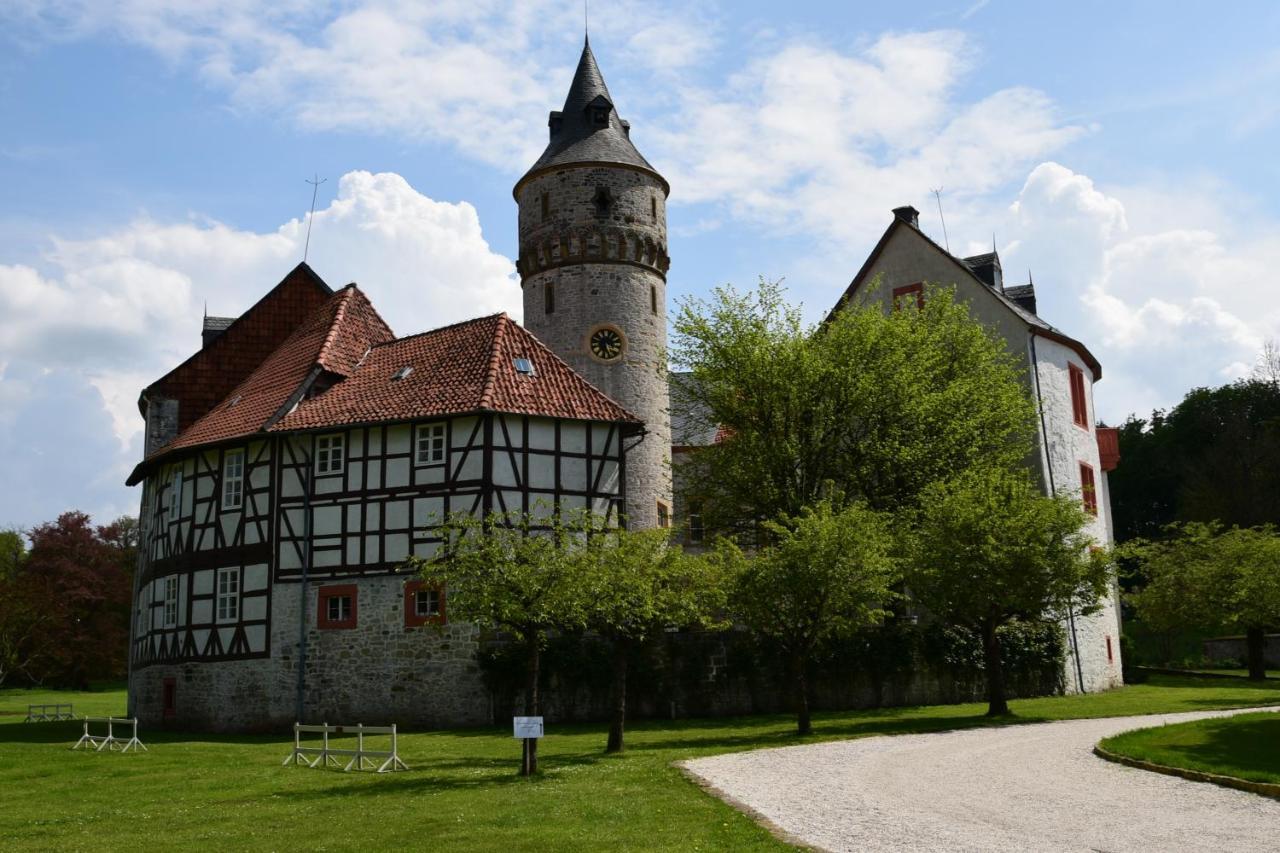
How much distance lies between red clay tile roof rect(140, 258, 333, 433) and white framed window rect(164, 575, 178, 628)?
22.0ft

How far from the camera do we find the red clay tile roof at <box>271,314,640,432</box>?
3209 cm

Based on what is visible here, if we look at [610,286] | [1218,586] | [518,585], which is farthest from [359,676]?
[1218,586]

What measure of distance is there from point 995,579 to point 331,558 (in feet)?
53.6

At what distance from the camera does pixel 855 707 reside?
3191 cm

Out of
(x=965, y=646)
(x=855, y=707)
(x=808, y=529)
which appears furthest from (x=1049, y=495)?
(x=808, y=529)

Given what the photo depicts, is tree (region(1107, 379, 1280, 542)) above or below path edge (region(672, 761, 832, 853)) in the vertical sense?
above

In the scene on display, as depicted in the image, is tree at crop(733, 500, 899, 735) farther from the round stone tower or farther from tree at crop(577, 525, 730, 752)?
the round stone tower

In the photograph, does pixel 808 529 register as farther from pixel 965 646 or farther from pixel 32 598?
pixel 32 598

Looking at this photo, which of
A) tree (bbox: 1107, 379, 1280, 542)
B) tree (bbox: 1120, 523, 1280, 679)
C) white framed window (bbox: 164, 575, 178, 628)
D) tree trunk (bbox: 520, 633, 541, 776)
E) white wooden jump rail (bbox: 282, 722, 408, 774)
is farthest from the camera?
tree (bbox: 1107, 379, 1280, 542)

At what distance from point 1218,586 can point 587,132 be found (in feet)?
84.0

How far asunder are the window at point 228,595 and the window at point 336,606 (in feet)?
8.88

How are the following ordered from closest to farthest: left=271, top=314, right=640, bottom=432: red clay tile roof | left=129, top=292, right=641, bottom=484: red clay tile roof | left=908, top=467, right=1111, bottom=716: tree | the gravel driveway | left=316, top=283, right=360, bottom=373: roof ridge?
the gravel driveway → left=908, top=467, right=1111, bottom=716: tree → left=271, top=314, right=640, bottom=432: red clay tile roof → left=129, top=292, right=641, bottom=484: red clay tile roof → left=316, top=283, right=360, bottom=373: roof ridge

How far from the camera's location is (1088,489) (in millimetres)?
42156

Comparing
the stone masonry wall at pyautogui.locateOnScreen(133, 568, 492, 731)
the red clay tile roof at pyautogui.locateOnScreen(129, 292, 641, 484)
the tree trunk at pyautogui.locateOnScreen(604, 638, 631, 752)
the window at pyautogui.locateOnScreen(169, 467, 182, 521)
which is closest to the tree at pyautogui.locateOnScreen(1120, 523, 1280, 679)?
the red clay tile roof at pyautogui.locateOnScreen(129, 292, 641, 484)
